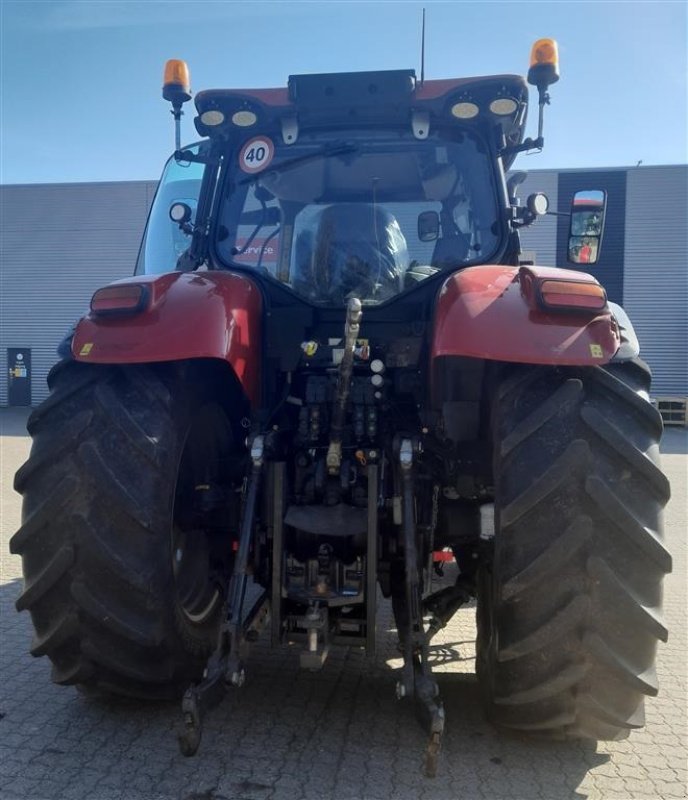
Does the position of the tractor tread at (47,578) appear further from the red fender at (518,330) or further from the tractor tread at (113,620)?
the red fender at (518,330)

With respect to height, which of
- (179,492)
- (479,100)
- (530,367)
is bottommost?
(179,492)

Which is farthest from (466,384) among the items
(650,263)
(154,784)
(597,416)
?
(650,263)

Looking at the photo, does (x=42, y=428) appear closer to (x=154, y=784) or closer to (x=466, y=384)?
(x=154, y=784)

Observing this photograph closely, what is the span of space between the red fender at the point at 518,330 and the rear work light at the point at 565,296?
0.8 inches

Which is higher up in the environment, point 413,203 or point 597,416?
point 413,203

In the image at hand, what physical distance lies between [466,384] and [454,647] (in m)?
1.74

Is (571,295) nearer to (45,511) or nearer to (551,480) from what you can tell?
(551,480)

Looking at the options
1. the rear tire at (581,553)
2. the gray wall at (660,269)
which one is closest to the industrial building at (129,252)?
the gray wall at (660,269)

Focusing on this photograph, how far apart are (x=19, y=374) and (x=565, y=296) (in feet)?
78.9

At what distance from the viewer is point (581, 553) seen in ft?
8.08

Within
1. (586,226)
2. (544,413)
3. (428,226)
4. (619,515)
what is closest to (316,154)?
(428,226)

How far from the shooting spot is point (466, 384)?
2982mm

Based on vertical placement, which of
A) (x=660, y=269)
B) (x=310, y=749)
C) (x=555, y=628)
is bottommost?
(x=310, y=749)

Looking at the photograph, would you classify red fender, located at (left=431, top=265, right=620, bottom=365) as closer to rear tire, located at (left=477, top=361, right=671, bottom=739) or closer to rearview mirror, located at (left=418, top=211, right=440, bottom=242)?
rear tire, located at (left=477, top=361, right=671, bottom=739)
